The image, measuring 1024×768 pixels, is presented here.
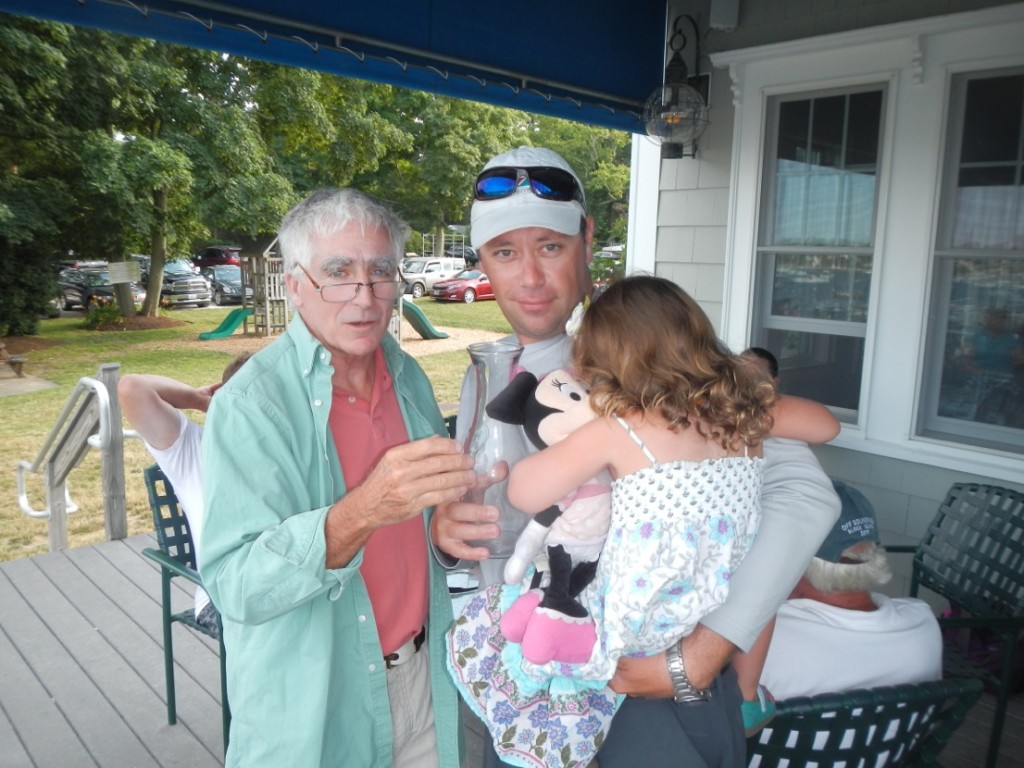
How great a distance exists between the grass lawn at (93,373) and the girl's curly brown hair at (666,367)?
5.25 metres

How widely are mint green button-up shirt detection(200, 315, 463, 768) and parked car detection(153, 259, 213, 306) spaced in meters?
20.2

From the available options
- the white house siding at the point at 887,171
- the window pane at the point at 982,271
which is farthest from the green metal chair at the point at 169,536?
the window pane at the point at 982,271

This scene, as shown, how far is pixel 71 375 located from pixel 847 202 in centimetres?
1105

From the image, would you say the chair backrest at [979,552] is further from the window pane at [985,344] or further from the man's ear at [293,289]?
the man's ear at [293,289]

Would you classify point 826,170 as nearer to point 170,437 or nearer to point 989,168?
point 989,168

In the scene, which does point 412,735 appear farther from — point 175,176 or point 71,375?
point 175,176

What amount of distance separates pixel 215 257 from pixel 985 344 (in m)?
25.8

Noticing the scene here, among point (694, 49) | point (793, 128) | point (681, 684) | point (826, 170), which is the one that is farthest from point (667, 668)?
point (694, 49)

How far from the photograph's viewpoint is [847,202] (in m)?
3.58

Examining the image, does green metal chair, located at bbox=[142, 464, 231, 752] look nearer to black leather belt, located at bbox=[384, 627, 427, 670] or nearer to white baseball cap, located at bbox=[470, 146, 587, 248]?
black leather belt, located at bbox=[384, 627, 427, 670]

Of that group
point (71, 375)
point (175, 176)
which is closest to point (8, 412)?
point (71, 375)

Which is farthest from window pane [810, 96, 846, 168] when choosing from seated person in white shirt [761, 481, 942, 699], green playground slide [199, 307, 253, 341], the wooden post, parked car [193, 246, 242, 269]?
parked car [193, 246, 242, 269]

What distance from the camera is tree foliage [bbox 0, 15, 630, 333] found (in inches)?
462

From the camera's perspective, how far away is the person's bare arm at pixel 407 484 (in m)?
1.02
